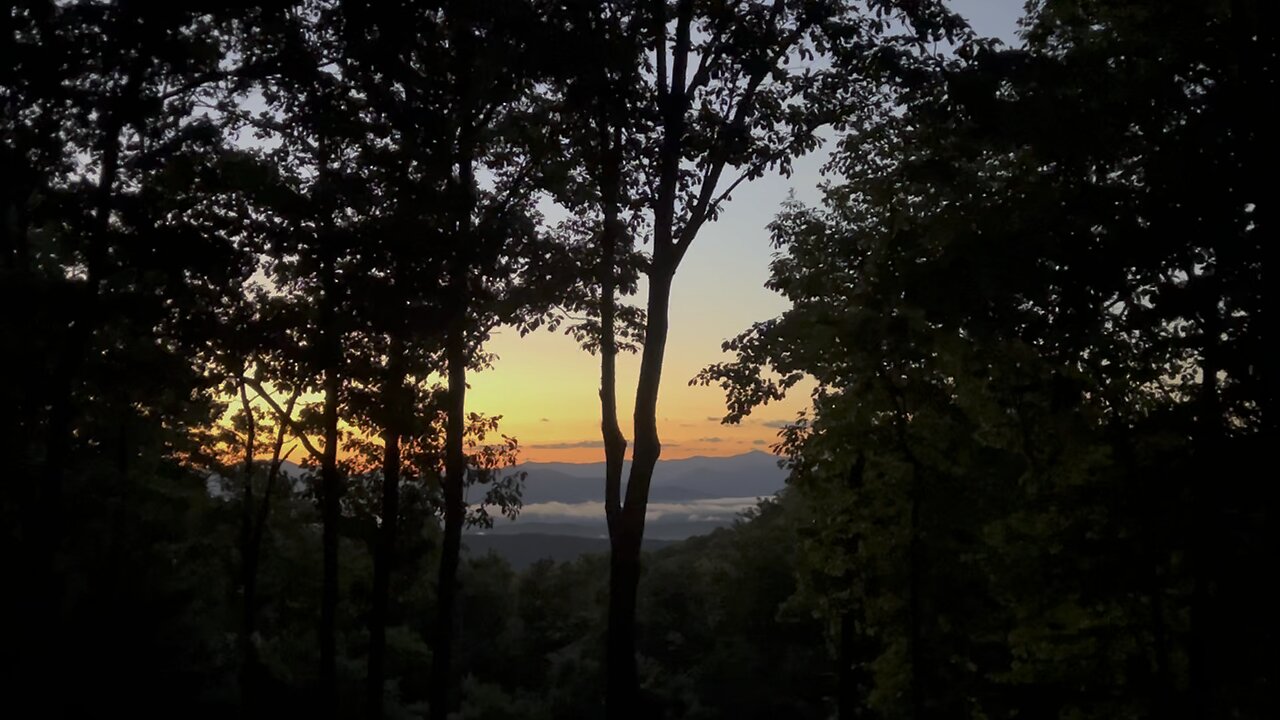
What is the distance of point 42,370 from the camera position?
61.1 ft

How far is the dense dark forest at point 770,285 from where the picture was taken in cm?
1112

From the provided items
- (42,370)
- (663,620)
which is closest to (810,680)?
(663,620)

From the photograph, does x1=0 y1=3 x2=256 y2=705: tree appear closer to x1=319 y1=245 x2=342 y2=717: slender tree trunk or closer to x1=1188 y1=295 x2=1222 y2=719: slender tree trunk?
x1=319 y1=245 x2=342 y2=717: slender tree trunk

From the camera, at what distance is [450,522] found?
64.5 feet

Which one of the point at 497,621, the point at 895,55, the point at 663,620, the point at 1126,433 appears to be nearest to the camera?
the point at 895,55

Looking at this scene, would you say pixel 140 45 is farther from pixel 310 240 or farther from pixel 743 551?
pixel 743 551

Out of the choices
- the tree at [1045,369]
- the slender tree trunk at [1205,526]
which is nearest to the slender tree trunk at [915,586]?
the tree at [1045,369]

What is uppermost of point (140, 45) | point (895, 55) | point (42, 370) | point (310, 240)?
point (140, 45)

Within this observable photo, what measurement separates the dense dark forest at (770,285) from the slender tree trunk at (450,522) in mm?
106

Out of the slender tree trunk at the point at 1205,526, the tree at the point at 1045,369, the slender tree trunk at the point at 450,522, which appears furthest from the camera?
the slender tree trunk at the point at 450,522

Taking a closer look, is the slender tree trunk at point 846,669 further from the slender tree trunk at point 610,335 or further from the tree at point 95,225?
the tree at point 95,225

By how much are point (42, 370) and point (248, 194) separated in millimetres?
5057

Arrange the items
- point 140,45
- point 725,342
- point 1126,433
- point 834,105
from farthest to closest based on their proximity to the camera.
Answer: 1. point 725,342
2. point 1126,433
3. point 834,105
4. point 140,45

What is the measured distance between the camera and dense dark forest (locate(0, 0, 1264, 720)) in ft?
36.5
